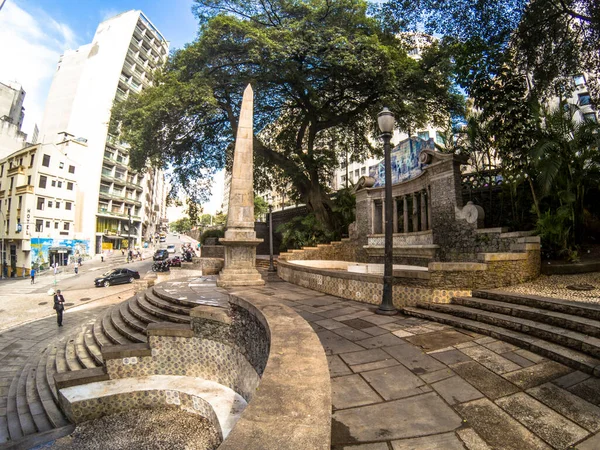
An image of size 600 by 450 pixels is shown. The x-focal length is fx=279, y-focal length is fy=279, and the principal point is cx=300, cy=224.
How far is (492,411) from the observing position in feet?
7.68

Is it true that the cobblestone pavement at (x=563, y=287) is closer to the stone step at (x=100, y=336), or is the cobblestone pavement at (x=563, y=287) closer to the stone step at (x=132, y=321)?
the stone step at (x=132, y=321)

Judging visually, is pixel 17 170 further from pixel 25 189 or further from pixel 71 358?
pixel 71 358

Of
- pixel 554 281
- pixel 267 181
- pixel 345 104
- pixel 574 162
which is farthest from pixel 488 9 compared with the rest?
pixel 267 181

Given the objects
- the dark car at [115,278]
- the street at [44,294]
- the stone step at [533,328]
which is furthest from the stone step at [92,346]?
the dark car at [115,278]

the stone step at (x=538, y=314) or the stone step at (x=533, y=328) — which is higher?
the stone step at (x=538, y=314)

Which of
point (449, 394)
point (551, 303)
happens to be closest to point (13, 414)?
point (449, 394)

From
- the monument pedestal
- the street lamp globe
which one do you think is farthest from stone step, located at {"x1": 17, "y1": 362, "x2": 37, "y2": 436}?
the street lamp globe

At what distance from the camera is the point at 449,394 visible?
8.55 ft

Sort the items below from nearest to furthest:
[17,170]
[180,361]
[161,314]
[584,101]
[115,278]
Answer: [180,361] → [161,314] → [115,278] → [584,101] → [17,170]

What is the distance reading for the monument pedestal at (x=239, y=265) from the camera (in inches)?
332

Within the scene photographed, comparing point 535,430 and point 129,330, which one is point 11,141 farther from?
point 535,430

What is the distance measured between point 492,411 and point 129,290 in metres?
22.1

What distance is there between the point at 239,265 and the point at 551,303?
7.29m

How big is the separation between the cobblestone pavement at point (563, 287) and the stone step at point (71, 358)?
1018 cm
